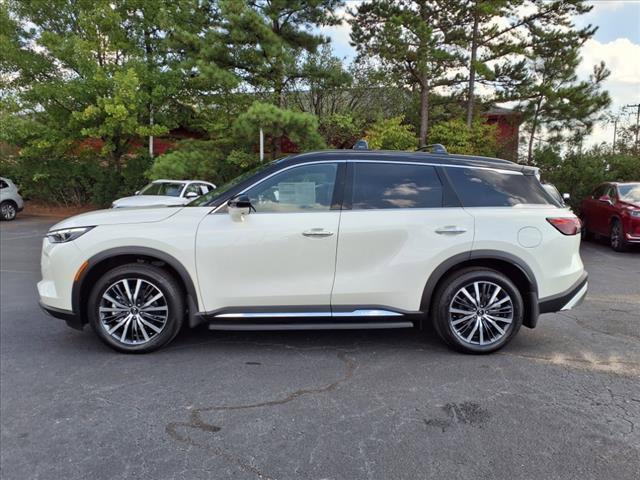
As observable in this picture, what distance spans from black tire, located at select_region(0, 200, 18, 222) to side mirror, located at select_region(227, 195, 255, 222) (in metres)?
16.9

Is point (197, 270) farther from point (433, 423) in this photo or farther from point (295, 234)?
point (433, 423)

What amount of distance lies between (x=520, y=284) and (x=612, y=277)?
4.63 m

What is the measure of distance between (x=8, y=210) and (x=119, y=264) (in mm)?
16327

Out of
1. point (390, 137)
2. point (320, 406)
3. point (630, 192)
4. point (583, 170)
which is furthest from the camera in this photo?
point (390, 137)

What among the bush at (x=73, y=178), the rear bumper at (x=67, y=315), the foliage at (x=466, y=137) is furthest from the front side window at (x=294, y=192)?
the bush at (x=73, y=178)

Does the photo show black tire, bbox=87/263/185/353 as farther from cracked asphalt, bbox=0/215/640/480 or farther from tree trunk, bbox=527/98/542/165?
tree trunk, bbox=527/98/542/165

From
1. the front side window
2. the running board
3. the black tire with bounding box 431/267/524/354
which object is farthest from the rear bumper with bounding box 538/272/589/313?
the front side window

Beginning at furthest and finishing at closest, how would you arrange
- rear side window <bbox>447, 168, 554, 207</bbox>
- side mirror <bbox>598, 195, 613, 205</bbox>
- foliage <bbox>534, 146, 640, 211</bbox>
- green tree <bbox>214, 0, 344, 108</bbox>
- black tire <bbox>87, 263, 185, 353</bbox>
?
foliage <bbox>534, 146, 640, 211</bbox> → green tree <bbox>214, 0, 344, 108</bbox> → side mirror <bbox>598, 195, 613, 205</bbox> → rear side window <bbox>447, 168, 554, 207</bbox> → black tire <bbox>87, 263, 185, 353</bbox>

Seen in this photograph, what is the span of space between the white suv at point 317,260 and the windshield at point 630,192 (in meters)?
8.29

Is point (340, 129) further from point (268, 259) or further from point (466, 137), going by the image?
point (268, 259)

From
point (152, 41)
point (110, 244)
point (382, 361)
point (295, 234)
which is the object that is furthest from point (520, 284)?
point (152, 41)

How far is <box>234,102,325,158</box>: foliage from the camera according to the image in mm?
12727

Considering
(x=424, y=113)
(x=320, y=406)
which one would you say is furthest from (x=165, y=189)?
(x=320, y=406)

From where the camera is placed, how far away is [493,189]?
427cm
